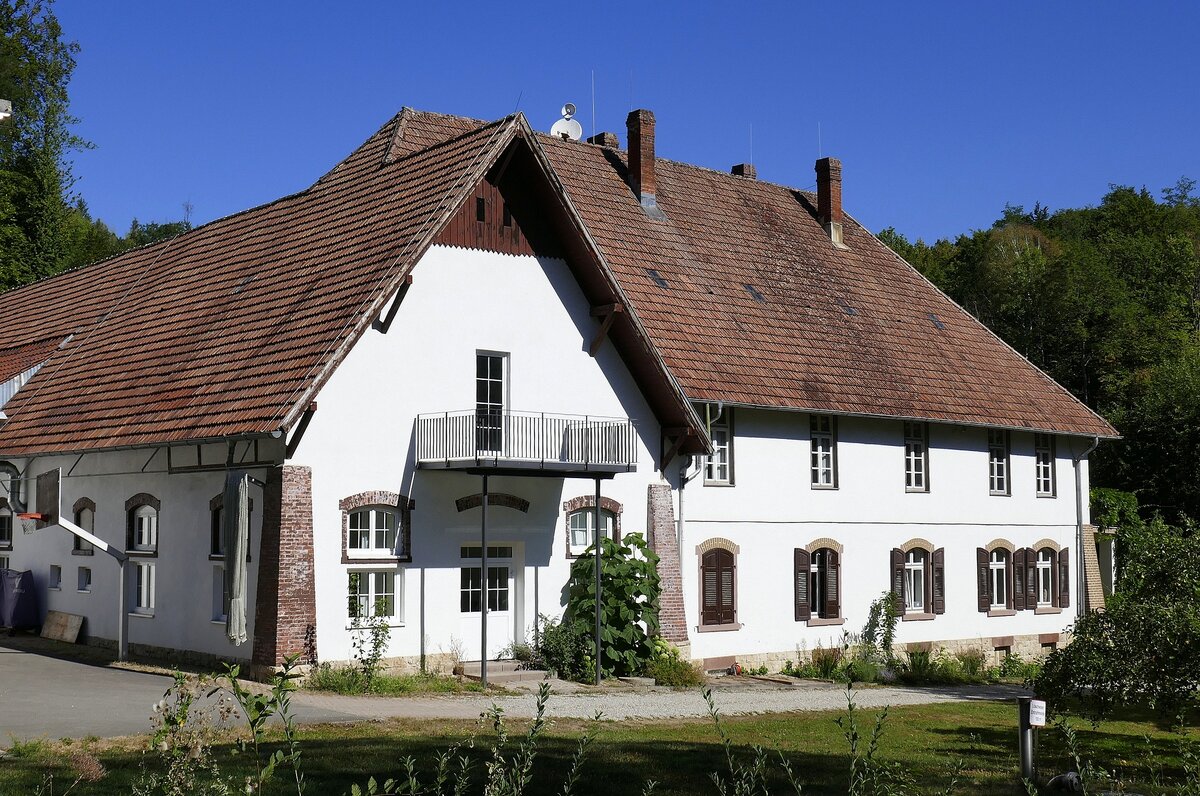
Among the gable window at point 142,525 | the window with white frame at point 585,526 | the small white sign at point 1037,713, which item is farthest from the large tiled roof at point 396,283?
the small white sign at point 1037,713

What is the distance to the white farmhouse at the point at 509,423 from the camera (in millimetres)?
21422

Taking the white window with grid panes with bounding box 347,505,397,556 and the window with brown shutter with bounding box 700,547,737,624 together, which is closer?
the white window with grid panes with bounding box 347,505,397,556

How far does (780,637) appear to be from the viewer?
2752 cm

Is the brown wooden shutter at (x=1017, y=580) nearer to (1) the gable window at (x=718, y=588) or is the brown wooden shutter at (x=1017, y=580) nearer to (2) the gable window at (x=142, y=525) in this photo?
(1) the gable window at (x=718, y=588)

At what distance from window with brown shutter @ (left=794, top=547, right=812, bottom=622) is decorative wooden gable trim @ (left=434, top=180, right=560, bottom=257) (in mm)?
8622

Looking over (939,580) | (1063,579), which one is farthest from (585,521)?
(1063,579)

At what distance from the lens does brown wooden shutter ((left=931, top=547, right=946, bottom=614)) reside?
30.7 meters

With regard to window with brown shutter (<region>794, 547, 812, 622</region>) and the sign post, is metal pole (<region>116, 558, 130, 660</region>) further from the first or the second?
the sign post

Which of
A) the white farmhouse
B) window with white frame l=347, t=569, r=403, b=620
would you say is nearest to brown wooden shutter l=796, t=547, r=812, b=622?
the white farmhouse

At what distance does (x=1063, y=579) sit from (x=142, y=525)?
2188cm

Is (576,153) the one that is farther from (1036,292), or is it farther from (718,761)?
(1036,292)

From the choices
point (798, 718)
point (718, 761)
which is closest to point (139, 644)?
point (798, 718)

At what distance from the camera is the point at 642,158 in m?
31.6

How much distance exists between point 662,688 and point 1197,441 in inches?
1127
